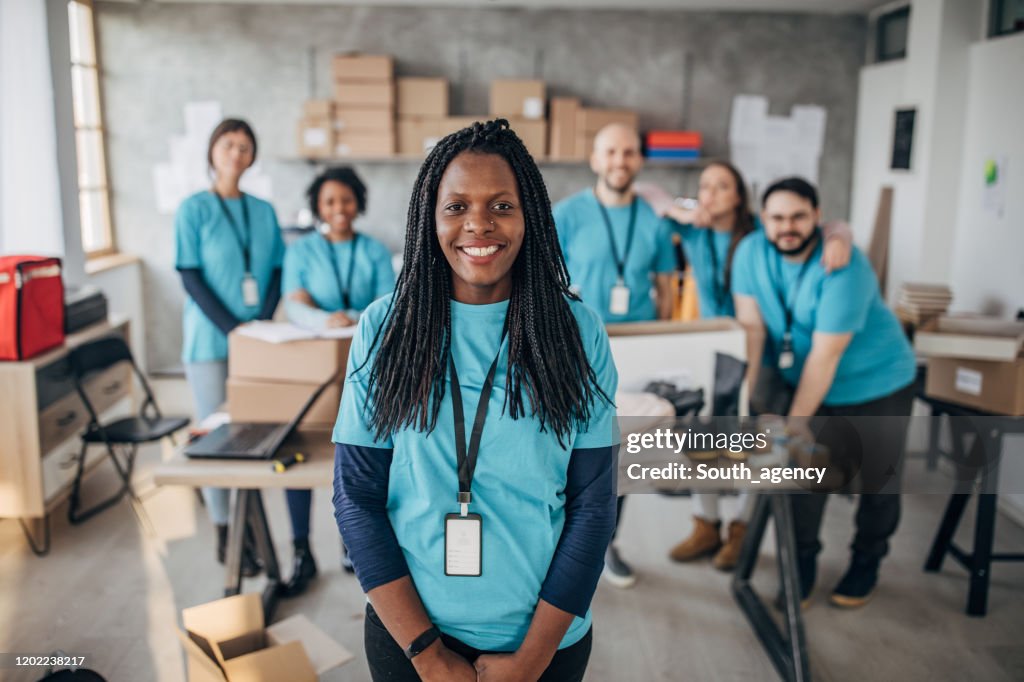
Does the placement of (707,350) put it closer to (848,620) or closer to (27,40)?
(848,620)

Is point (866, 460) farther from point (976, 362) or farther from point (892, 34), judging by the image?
point (892, 34)

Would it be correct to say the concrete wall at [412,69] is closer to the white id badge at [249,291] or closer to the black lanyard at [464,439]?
the white id badge at [249,291]

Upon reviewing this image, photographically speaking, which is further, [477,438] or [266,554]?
[266,554]

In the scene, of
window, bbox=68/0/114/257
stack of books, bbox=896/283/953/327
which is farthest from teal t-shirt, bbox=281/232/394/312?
window, bbox=68/0/114/257

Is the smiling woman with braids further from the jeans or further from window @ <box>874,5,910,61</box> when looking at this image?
window @ <box>874,5,910,61</box>

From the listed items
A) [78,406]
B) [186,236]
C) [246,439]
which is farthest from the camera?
[78,406]

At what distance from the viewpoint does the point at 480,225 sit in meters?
1.35

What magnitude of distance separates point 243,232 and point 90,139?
3.17 metres

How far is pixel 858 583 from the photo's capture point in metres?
3.05

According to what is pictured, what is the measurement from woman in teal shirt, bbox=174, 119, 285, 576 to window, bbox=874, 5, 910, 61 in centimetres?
Result: 467

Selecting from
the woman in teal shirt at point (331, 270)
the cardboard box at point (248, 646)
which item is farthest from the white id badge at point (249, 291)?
the cardboard box at point (248, 646)

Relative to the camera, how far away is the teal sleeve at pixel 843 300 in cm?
262

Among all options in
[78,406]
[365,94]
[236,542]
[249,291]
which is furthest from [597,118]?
[236,542]

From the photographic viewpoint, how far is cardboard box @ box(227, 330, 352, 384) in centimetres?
Result: 238
